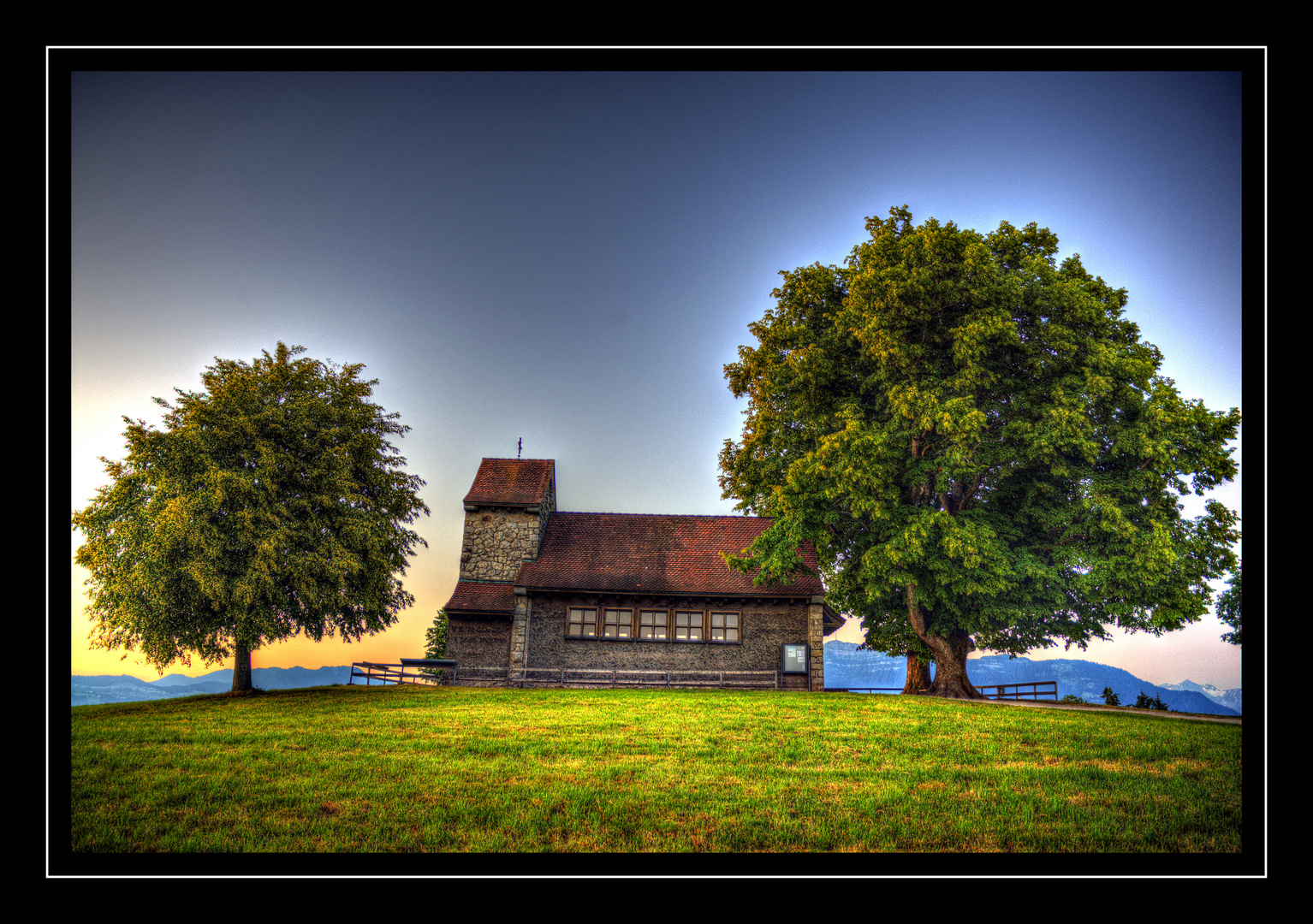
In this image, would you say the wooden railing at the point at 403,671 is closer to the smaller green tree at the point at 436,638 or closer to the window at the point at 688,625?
the window at the point at 688,625

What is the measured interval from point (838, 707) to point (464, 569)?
556 inches

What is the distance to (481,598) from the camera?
79.2 feet

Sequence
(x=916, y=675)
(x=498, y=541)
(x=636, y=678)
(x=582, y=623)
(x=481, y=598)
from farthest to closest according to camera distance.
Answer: (x=498, y=541), (x=481, y=598), (x=582, y=623), (x=636, y=678), (x=916, y=675)

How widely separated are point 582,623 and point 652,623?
2305mm

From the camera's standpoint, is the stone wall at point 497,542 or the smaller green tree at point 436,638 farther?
the smaller green tree at point 436,638

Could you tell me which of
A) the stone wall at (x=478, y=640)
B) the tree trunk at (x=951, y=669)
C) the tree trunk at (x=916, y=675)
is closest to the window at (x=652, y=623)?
the stone wall at (x=478, y=640)

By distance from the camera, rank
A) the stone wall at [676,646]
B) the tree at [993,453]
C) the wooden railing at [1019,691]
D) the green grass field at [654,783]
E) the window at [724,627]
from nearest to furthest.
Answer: the green grass field at [654,783], the tree at [993,453], the wooden railing at [1019,691], the stone wall at [676,646], the window at [724,627]

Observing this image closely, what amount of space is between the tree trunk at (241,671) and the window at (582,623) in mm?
9123

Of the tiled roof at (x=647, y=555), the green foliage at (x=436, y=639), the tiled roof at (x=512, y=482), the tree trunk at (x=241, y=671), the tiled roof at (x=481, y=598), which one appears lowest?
the green foliage at (x=436, y=639)

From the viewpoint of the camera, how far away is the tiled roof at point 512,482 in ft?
84.7

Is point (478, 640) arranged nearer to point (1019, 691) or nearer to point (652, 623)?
point (652, 623)

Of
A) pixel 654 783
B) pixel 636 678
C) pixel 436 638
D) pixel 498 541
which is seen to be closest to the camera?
pixel 654 783

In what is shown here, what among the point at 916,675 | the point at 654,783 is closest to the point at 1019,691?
the point at 916,675

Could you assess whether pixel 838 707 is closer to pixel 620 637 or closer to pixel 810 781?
pixel 810 781
